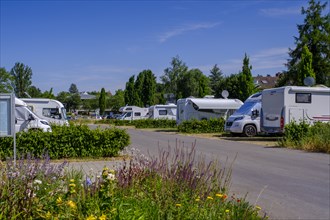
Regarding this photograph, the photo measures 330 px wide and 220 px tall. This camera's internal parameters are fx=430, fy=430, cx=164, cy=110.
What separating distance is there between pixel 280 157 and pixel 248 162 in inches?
77.2

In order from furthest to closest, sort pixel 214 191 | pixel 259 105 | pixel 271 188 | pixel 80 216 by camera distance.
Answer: pixel 259 105
pixel 271 188
pixel 214 191
pixel 80 216

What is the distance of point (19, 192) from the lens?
3551 mm

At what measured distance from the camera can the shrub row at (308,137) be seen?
1658cm

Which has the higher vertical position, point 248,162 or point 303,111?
point 303,111

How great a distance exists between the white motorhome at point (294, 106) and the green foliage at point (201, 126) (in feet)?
28.0

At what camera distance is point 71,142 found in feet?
42.4

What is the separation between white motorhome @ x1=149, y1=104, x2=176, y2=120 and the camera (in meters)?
43.2

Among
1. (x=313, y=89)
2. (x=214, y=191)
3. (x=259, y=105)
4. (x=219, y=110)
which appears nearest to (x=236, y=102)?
(x=219, y=110)

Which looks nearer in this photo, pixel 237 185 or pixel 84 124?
pixel 237 185

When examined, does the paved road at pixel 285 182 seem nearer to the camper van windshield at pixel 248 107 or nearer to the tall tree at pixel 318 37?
the camper van windshield at pixel 248 107

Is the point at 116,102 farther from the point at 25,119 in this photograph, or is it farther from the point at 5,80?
the point at 25,119

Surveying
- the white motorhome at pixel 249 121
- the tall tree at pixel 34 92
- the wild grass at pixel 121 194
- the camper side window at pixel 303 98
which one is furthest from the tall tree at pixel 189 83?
the wild grass at pixel 121 194

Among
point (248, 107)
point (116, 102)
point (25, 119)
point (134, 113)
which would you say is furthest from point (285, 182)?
point (116, 102)

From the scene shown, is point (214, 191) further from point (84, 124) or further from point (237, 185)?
point (84, 124)
